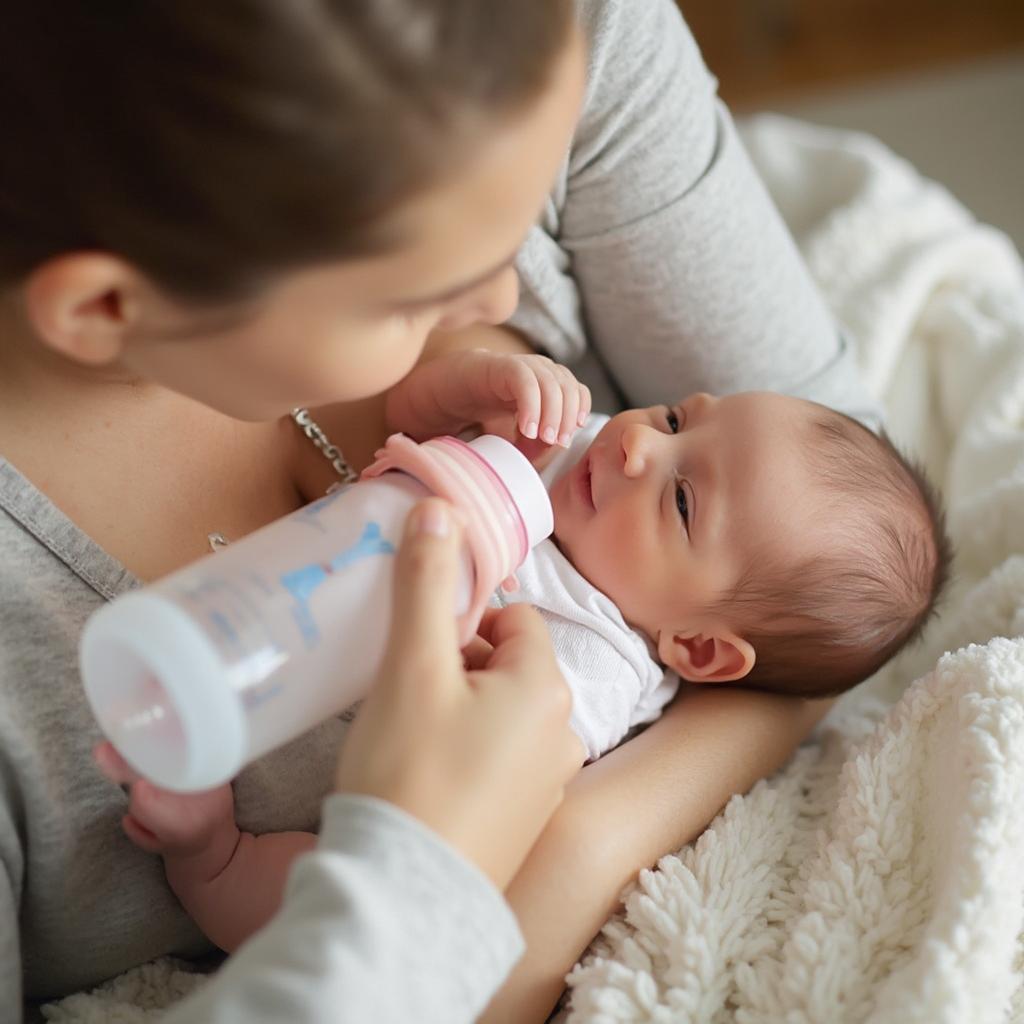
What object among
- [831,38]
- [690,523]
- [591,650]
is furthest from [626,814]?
[831,38]

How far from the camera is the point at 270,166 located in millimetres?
590

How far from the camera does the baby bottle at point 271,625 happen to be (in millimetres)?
631

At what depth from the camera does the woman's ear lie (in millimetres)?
641

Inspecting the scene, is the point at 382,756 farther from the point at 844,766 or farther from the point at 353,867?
the point at 844,766

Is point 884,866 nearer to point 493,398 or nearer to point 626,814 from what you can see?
point 626,814

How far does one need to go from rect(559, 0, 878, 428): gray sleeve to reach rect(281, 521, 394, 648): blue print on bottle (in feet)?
1.76

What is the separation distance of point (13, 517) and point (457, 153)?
406mm

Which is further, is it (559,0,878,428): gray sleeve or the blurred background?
the blurred background

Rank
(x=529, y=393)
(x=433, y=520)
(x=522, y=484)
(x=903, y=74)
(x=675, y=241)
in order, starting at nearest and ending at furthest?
(x=433, y=520)
(x=522, y=484)
(x=529, y=393)
(x=675, y=241)
(x=903, y=74)

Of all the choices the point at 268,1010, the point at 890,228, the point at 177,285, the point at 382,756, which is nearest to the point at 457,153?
the point at 177,285

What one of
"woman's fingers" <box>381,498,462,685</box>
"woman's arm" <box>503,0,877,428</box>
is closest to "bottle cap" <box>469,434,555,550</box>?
"woman's fingers" <box>381,498,462,685</box>

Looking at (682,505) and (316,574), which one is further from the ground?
(316,574)

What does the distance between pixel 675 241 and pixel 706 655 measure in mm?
400

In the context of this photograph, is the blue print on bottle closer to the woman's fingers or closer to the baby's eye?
the woman's fingers
